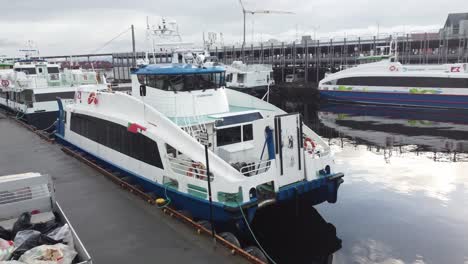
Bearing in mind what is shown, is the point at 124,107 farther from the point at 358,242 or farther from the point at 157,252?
the point at 358,242

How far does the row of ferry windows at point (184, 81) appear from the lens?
1232cm

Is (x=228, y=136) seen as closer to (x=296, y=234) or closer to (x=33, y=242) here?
(x=296, y=234)

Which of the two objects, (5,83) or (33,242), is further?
(5,83)

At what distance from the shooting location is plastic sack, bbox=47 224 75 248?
607cm

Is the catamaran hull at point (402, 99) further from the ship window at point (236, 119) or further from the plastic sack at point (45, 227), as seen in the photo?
the plastic sack at point (45, 227)

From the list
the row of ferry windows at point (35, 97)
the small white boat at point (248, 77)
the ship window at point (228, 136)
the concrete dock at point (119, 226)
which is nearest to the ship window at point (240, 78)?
the small white boat at point (248, 77)

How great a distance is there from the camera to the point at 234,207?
9039mm

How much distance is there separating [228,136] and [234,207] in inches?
127

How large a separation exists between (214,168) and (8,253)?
4894 millimetres

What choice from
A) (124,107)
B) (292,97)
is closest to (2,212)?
(124,107)

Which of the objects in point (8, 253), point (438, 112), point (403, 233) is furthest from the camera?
point (438, 112)

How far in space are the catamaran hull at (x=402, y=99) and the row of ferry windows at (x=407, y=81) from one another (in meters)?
0.99

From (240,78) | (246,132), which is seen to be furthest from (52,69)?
(246,132)

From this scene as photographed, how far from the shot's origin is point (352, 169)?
17.8 meters
